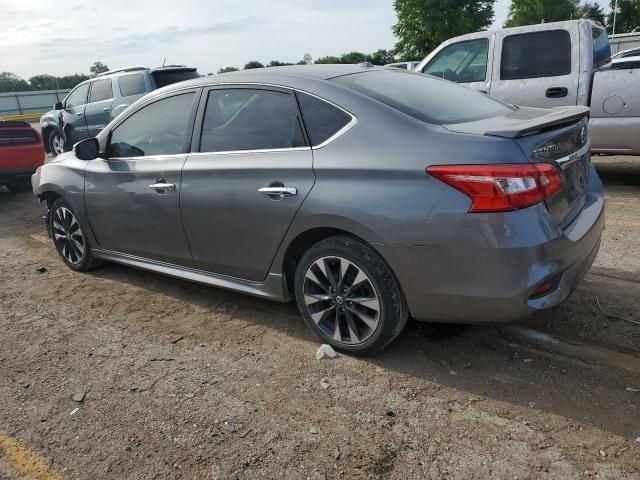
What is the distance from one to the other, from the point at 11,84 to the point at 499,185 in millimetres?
56213

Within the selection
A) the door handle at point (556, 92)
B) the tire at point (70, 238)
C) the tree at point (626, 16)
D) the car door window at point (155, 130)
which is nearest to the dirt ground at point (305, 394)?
the tire at point (70, 238)

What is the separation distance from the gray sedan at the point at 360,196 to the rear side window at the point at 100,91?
803 centimetres

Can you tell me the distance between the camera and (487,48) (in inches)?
279

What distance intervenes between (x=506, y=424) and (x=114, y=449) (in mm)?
1854

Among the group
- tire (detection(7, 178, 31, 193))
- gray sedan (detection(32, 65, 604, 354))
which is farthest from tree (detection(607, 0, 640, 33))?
gray sedan (detection(32, 65, 604, 354))

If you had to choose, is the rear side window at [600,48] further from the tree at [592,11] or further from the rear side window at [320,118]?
the tree at [592,11]

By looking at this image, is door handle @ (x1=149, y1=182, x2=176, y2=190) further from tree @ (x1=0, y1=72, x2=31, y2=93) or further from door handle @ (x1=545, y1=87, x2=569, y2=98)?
tree @ (x1=0, y1=72, x2=31, y2=93)

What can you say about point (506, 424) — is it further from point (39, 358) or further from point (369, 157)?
point (39, 358)

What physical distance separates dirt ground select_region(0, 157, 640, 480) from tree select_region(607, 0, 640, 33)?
55245mm

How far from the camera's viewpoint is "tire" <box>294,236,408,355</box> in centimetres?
298

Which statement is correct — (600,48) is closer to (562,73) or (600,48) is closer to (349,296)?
(562,73)

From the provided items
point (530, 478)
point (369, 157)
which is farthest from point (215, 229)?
point (530, 478)

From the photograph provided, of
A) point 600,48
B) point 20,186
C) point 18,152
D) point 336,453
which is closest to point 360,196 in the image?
point 336,453

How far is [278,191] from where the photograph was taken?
3.20 m
